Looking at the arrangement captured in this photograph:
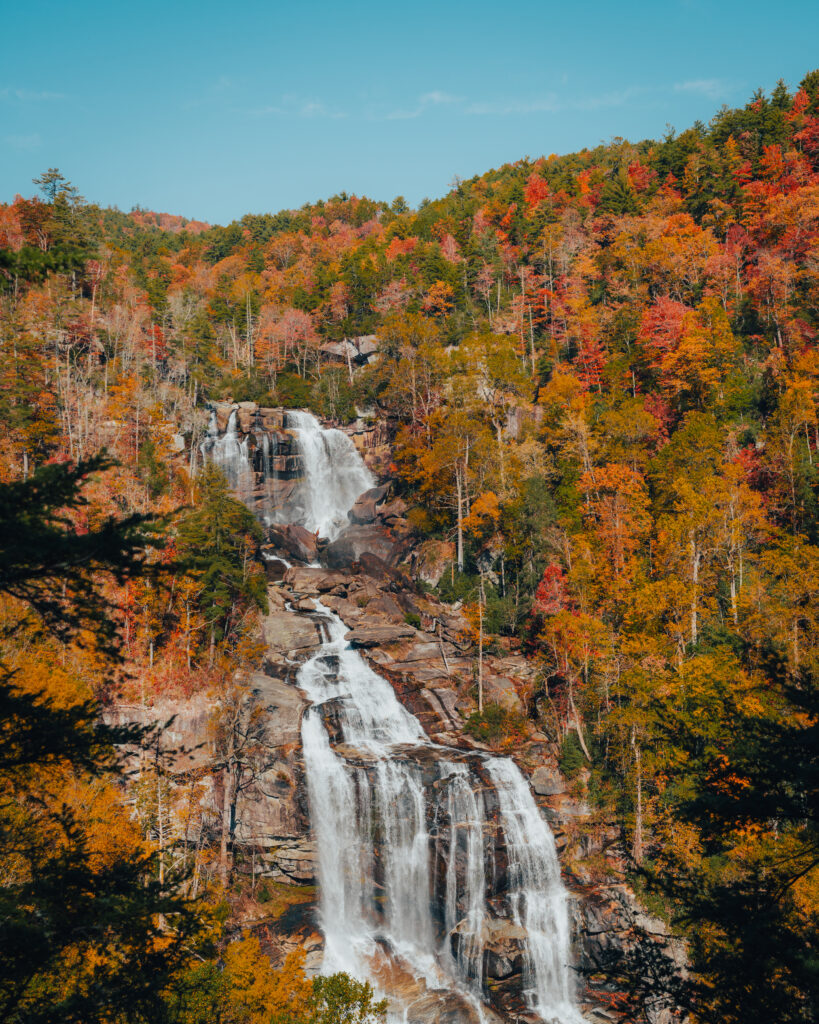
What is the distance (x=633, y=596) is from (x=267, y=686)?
1980 cm

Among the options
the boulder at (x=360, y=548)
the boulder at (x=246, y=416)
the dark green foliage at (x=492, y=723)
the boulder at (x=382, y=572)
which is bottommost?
the dark green foliage at (x=492, y=723)

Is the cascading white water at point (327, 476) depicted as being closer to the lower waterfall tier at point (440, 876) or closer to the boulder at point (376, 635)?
the boulder at point (376, 635)

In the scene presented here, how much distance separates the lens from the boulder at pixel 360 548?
45.9 m

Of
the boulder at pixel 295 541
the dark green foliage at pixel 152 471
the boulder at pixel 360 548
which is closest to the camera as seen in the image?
the dark green foliage at pixel 152 471

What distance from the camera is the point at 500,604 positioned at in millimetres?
38969

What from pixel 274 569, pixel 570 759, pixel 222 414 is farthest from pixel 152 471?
pixel 570 759

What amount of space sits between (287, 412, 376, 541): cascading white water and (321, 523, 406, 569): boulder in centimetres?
339

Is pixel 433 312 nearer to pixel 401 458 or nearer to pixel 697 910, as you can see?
pixel 401 458

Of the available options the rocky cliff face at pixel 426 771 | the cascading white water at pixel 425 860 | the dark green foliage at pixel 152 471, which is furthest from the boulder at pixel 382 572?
the dark green foliage at pixel 152 471

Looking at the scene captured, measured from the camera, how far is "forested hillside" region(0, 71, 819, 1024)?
7.72m

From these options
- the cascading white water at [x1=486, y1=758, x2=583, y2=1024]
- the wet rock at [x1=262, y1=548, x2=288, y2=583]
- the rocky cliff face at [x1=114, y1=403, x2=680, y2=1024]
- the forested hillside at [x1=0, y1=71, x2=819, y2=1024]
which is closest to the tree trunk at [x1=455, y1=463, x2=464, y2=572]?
the forested hillside at [x1=0, y1=71, x2=819, y2=1024]

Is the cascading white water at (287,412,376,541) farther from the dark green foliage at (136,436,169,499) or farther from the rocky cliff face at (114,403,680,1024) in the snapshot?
the dark green foliage at (136,436,169,499)

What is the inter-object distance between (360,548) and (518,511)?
12.6 m

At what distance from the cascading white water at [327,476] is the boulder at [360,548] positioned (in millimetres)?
3390
